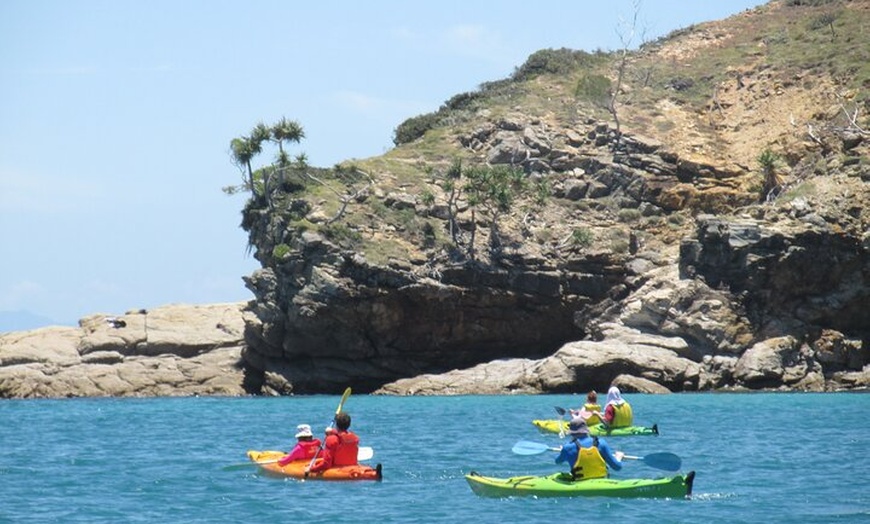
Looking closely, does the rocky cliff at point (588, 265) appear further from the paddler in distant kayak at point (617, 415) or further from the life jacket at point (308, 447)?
the life jacket at point (308, 447)

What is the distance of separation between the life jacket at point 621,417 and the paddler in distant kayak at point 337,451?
13565 mm

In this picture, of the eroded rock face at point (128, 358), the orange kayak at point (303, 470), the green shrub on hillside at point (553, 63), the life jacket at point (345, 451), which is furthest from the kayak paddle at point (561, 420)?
the green shrub on hillside at point (553, 63)

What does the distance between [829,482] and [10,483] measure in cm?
1942

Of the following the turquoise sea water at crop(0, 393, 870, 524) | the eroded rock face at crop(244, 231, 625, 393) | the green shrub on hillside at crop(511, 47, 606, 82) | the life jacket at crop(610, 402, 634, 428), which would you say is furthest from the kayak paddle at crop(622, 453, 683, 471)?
the green shrub on hillside at crop(511, 47, 606, 82)

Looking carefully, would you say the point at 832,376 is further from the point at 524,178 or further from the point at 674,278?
the point at 524,178

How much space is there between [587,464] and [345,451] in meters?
6.13

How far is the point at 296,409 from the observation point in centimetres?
6181

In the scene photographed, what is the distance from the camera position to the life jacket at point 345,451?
3203 centimetres

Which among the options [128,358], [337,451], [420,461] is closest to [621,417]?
[420,461]

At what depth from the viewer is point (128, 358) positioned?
78.6 meters

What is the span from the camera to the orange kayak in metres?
31.9

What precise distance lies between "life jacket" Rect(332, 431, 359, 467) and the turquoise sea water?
1.80ft

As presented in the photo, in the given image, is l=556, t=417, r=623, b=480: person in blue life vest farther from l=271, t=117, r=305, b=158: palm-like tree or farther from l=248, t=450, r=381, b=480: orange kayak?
l=271, t=117, r=305, b=158: palm-like tree

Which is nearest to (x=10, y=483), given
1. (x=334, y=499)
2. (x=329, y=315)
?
(x=334, y=499)
